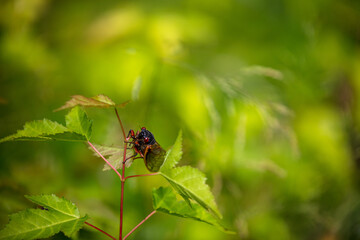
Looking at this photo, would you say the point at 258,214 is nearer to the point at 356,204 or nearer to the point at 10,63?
the point at 356,204

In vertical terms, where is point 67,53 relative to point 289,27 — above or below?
below

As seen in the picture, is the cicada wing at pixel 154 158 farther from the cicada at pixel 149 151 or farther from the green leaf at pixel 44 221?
the green leaf at pixel 44 221

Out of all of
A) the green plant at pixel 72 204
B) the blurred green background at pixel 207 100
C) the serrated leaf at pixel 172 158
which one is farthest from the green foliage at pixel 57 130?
the blurred green background at pixel 207 100

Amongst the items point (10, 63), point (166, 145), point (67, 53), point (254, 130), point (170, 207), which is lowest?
point (170, 207)

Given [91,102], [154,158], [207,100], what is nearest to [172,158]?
[154,158]

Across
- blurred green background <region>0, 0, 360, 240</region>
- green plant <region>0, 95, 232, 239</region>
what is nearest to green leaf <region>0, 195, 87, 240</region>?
green plant <region>0, 95, 232, 239</region>

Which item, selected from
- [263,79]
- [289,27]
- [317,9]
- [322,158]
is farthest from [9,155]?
[317,9]

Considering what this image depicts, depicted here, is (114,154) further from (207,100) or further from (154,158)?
(207,100)

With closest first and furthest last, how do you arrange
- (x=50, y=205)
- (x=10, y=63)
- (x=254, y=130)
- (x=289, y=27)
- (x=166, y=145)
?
(x=50, y=205), (x=166, y=145), (x=10, y=63), (x=254, y=130), (x=289, y=27)
